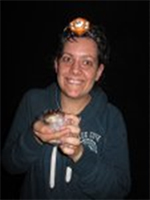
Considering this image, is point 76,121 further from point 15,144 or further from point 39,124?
point 15,144

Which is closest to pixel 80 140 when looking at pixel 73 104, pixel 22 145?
pixel 73 104

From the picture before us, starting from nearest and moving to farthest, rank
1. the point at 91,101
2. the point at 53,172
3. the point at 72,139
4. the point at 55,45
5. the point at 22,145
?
1. the point at 72,139
2. the point at 22,145
3. the point at 53,172
4. the point at 91,101
5. the point at 55,45

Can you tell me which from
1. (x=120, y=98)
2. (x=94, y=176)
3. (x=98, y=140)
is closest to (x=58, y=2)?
(x=120, y=98)

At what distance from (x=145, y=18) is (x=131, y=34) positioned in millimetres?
190

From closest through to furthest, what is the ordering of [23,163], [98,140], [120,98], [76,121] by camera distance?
[76,121] < [23,163] < [98,140] < [120,98]

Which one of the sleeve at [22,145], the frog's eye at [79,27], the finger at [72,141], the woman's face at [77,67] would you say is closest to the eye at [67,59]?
the woman's face at [77,67]

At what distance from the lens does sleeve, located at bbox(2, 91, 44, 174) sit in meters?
1.18

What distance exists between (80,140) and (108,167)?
187 mm

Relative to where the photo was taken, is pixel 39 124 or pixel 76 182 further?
pixel 76 182

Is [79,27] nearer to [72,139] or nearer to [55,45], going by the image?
[72,139]

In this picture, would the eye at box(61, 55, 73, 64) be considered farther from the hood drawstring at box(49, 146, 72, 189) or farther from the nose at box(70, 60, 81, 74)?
the hood drawstring at box(49, 146, 72, 189)

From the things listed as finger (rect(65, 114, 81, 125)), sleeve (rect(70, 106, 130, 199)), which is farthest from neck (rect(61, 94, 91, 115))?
finger (rect(65, 114, 81, 125))

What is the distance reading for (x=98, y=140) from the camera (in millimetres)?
1320

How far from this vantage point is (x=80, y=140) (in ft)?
4.39
